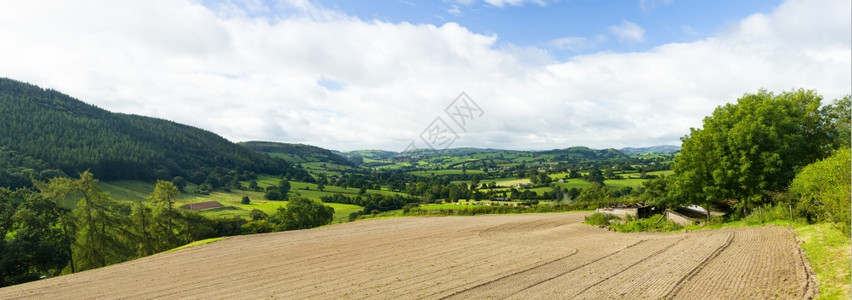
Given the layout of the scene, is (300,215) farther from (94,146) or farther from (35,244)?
(94,146)

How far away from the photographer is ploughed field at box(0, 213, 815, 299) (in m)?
16.5

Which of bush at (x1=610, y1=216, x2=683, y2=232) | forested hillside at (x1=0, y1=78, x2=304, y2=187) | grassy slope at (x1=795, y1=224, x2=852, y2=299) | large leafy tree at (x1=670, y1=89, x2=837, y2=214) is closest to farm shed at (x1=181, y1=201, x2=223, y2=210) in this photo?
forested hillside at (x1=0, y1=78, x2=304, y2=187)

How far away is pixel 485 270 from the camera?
21.7 m

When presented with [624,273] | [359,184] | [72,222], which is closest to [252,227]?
[72,222]

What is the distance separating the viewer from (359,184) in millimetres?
139250

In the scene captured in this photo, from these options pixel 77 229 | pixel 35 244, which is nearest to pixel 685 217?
pixel 35 244

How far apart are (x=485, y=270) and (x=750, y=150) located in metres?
27.1

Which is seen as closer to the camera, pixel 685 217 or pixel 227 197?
pixel 685 217

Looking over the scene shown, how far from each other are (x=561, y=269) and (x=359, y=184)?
12260 cm

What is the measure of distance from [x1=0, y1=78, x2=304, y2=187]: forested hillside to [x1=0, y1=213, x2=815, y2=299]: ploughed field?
82.2 metres

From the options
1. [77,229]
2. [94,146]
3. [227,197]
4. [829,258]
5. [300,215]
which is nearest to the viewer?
[829,258]

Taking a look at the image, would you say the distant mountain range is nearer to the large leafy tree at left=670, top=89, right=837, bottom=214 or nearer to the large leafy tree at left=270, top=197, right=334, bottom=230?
the large leafy tree at left=270, top=197, right=334, bottom=230

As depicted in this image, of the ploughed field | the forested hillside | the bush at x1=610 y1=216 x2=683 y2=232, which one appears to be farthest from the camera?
the forested hillside

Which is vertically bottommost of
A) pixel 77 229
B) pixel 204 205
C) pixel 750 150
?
pixel 204 205
